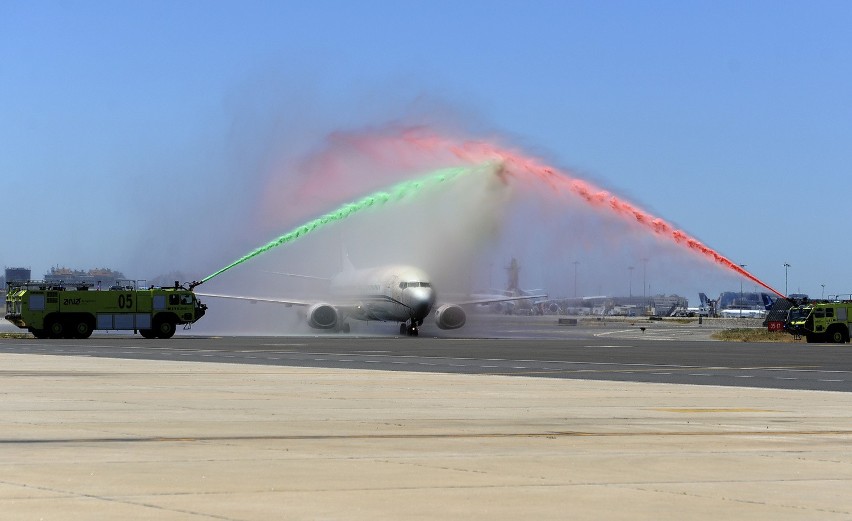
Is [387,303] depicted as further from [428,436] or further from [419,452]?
[419,452]

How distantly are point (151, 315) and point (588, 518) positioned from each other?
3073 inches

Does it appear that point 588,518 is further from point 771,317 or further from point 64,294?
point 771,317

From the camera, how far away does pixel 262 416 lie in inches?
922

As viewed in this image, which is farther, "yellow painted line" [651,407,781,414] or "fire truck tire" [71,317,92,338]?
"fire truck tire" [71,317,92,338]

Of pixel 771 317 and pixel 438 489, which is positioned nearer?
pixel 438 489

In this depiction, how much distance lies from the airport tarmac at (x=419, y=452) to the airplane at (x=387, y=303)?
63.6 m

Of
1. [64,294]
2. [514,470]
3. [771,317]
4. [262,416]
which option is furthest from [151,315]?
[514,470]

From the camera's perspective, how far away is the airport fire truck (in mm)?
85688

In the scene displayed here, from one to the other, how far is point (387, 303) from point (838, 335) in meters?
32.1

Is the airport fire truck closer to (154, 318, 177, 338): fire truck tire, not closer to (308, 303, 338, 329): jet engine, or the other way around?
(154, 318, 177, 338): fire truck tire

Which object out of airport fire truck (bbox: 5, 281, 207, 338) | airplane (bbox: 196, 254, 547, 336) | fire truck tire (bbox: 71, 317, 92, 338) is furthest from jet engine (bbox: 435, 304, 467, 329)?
fire truck tire (bbox: 71, 317, 92, 338)

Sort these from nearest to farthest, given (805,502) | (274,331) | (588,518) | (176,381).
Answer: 1. (588,518)
2. (805,502)
3. (176,381)
4. (274,331)

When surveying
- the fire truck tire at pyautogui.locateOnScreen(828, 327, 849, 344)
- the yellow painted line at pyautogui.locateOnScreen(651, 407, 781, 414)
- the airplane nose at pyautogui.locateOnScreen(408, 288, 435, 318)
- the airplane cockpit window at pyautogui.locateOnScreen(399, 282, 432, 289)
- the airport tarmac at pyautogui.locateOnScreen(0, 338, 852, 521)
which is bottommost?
the airport tarmac at pyautogui.locateOnScreen(0, 338, 852, 521)

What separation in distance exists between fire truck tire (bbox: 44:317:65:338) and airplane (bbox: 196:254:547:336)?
22246 millimetres
